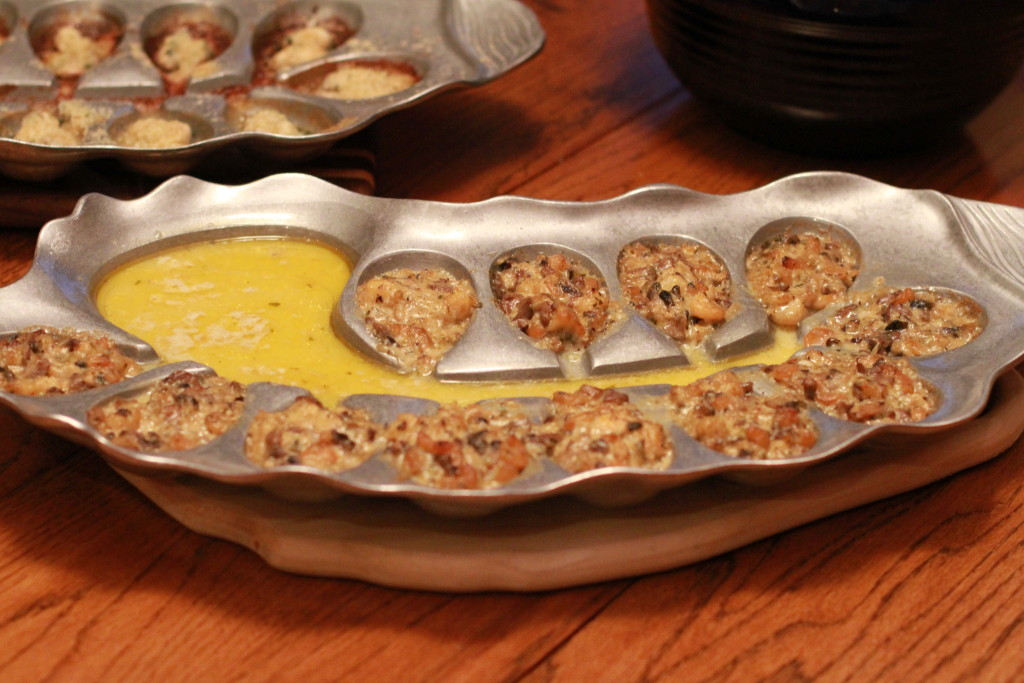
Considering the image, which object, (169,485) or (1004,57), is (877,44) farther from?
(169,485)

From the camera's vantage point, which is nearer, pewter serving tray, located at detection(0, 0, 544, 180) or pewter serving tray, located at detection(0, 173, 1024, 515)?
pewter serving tray, located at detection(0, 173, 1024, 515)

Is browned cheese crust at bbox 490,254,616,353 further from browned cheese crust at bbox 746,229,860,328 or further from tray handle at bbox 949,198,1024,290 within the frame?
tray handle at bbox 949,198,1024,290

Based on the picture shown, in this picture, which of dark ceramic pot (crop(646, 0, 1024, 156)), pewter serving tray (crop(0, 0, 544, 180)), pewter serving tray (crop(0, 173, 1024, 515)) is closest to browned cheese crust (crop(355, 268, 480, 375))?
pewter serving tray (crop(0, 173, 1024, 515))

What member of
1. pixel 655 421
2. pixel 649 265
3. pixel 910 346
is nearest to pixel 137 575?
pixel 655 421

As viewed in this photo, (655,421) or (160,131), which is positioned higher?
(655,421)

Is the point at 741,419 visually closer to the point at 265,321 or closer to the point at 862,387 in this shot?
the point at 862,387

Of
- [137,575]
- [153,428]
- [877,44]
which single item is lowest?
[137,575]

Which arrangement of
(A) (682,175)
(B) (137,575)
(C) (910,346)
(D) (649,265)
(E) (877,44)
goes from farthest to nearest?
1. (A) (682,175)
2. (E) (877,44)
3. (D) (649,265)
4. (C) (910,346)
5. (B) (137,575)
